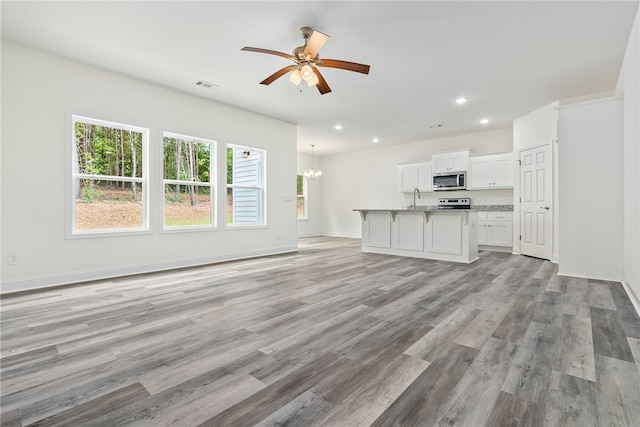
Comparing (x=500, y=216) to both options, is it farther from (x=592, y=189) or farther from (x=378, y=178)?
(x=378, y=178)

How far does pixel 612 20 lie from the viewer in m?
3.04

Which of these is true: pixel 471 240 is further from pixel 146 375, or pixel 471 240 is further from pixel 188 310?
pixel 146 375

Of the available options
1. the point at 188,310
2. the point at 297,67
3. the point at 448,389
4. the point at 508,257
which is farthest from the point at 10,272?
the point at 508,257

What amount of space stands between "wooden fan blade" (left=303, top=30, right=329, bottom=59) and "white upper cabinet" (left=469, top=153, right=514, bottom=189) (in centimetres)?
573

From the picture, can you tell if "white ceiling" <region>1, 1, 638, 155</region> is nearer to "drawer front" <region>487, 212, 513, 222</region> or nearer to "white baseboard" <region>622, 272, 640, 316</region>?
"drawer front" <region>487, 212, 513, 222</region>

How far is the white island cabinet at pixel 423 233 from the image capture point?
5.28 meters

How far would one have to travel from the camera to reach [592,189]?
3.91 meters

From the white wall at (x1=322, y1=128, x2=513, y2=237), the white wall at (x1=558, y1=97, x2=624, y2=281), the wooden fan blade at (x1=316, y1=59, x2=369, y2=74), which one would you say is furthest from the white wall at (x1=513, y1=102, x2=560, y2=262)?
the wooden fan blade at (x1=316, y1=59, x2=369, y2=74)

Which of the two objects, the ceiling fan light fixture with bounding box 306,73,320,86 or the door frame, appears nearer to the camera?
the ceiling fan light fixture with bounding box 306,73,320,86

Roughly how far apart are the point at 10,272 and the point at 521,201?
8439 mm

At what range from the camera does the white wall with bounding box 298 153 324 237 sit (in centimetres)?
1034

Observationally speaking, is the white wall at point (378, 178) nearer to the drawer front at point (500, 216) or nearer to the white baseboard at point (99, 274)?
the drawer front at point (500, 216)

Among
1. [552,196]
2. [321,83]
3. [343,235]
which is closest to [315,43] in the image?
[321,83]

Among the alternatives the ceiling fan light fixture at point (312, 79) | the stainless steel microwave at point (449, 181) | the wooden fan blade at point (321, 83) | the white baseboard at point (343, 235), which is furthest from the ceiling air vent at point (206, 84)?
the white baseboard at point (343, 235)
